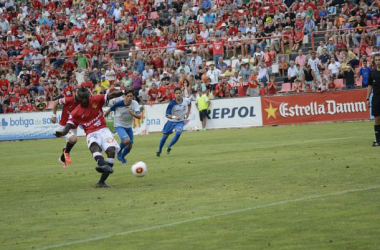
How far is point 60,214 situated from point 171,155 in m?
10.6

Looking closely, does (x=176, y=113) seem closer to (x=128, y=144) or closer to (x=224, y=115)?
(x=128, y=144)

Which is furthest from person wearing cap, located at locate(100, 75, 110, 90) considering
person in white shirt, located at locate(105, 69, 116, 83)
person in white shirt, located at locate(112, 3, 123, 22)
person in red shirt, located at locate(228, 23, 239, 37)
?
person in white shirt, located at locate(112, 3, 123, 22)

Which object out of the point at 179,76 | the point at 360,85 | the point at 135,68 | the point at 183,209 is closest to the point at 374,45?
the point at 360,85

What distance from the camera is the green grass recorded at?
343 inches

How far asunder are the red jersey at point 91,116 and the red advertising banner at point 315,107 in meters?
18.0

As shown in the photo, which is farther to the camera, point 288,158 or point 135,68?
point 135,68

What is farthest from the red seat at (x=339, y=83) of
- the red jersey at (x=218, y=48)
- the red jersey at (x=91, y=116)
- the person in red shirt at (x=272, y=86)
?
the red jersey at (x=91, y=116)

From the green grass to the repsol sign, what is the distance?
13186 mm

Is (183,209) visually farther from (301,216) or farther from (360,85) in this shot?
(360,85)

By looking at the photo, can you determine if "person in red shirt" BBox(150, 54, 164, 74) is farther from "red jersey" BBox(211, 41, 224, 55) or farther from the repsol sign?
the repsol sign

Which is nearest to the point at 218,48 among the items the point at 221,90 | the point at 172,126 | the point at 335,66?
the point at 221,90

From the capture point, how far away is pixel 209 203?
37.0ft

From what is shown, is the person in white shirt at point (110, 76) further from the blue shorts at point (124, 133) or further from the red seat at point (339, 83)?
the blue shorts at point (124, 133)

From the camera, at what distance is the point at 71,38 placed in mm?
45406
